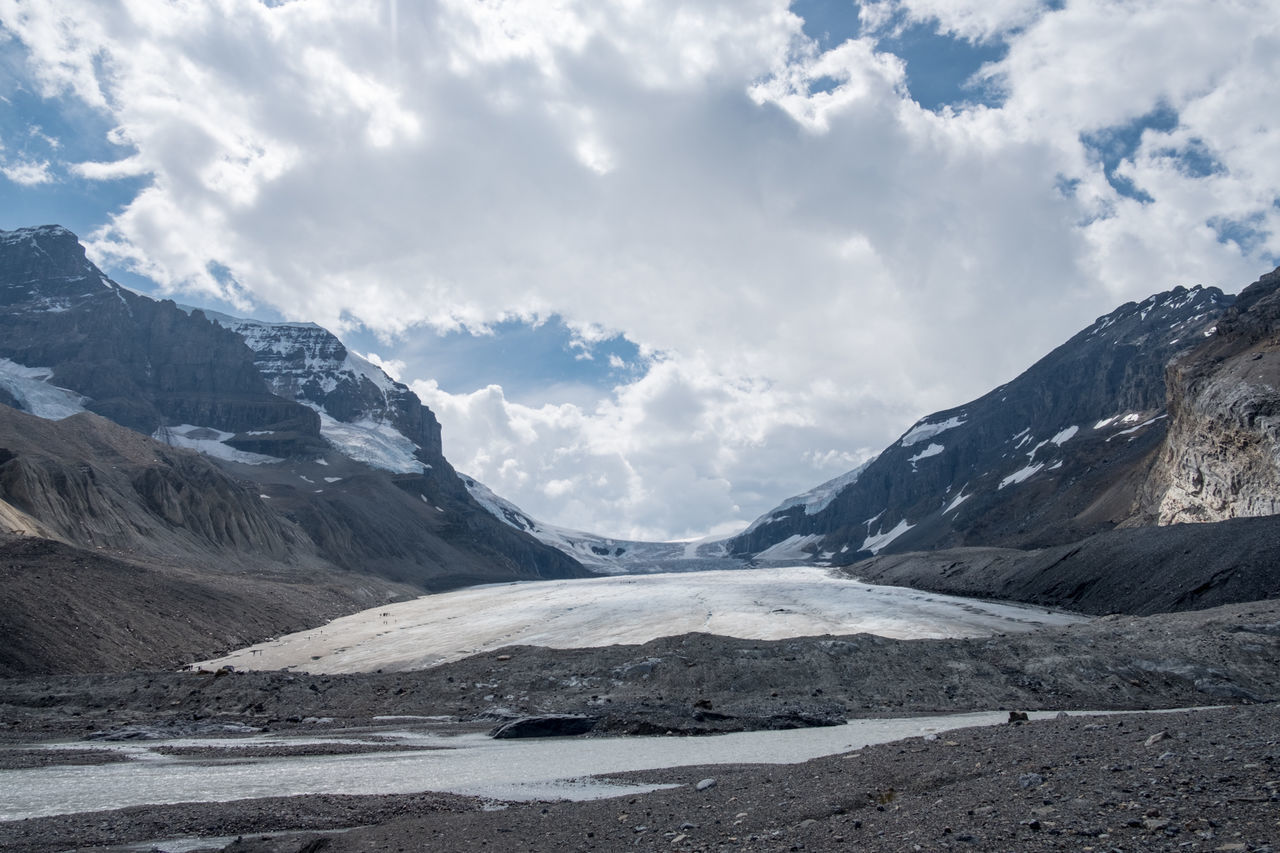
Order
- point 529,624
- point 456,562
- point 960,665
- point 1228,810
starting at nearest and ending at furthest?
point 1228,810, point 960,665, point 529,624, point 456,562

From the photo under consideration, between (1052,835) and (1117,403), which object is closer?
(1052,835)

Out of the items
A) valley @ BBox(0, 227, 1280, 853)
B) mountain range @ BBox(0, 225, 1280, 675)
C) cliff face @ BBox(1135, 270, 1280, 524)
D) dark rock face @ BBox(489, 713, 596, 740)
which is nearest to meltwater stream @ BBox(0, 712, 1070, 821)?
valley @ BBox(0, 227, 1280, 853)

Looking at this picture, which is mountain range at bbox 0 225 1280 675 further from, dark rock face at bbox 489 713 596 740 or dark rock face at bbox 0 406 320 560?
dark rock face at bbox 489 713 596 740

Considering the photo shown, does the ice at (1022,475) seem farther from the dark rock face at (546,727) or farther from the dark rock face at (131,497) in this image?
the dark rock face at (546,727)

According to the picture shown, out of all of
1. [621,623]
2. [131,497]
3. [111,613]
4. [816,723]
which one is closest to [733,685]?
[816,723]

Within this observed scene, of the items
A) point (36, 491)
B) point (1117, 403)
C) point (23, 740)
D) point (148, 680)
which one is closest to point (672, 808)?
point (23, 740)

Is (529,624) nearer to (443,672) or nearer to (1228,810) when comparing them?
(443,672)
